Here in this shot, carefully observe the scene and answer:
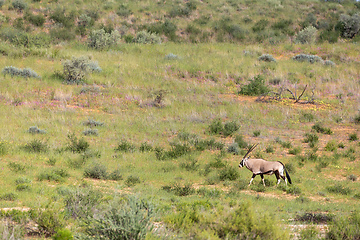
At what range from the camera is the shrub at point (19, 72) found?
62.5 feet

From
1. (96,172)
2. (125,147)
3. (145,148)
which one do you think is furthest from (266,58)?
(96,172)

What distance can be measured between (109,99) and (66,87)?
2.79 meters

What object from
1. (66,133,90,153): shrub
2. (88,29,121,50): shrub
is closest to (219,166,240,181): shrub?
(66,133,90,153): shrub

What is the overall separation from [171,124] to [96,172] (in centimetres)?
623

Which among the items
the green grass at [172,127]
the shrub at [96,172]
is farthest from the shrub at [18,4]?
the shrub at [96,172]

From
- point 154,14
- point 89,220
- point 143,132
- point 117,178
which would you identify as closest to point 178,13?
point 154,14

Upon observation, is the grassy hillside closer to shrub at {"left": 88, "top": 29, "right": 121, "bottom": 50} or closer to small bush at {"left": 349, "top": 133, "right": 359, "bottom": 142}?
shrub at {"left": 88, "top": 29, "right": 121, "bottom": 50}

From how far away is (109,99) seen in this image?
18062 millimetres

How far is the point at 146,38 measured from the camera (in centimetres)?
2964

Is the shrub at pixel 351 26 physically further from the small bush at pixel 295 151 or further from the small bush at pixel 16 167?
the small bush at pixel 16 167

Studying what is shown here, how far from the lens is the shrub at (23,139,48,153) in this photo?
1122 centimetres

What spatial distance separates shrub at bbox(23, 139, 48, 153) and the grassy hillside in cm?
3

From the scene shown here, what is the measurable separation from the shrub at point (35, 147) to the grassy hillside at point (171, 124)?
0.03 metres

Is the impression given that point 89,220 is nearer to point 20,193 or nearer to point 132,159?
point 20,193
